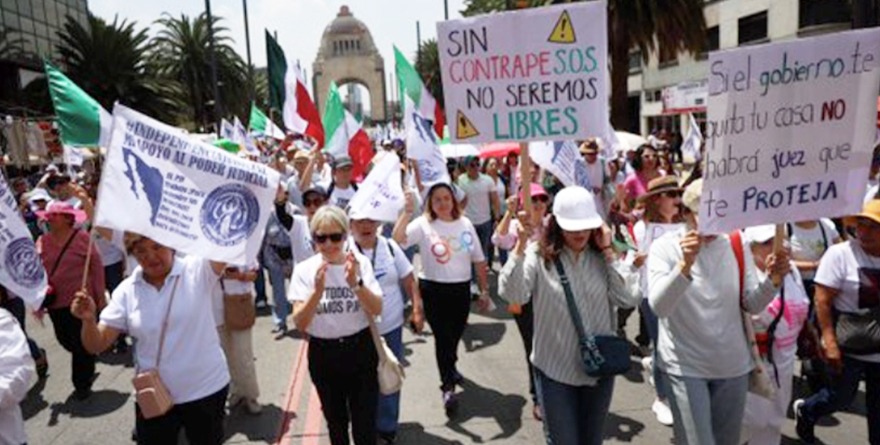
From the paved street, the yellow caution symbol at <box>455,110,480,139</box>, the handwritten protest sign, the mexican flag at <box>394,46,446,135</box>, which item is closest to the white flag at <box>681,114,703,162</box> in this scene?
the mexican flag at <box>394,46,446,135</box>

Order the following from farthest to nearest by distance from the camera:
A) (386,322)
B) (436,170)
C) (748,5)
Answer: (748,5) < (436,170) < (386,322)

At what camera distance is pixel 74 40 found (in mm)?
31156

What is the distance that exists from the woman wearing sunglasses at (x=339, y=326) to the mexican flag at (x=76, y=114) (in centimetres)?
331

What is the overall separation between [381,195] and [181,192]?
1.64 m

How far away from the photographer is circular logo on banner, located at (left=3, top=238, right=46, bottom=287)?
3.92m

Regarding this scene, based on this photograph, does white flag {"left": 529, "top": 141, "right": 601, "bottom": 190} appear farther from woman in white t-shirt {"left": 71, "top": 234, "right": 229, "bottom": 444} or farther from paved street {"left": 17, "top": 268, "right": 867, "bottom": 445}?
woman in white t-shirt {"left": 71, "top": 234, "right": 229, "bottom": 444}

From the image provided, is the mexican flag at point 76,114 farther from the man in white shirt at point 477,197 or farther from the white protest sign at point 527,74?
the man in white shirt at point 477,197

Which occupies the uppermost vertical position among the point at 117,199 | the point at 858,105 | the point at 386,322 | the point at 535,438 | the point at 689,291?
the point at 858,105

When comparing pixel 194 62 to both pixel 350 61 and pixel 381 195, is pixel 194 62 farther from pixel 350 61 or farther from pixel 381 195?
pixel 350 61

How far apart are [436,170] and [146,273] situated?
4434 mm

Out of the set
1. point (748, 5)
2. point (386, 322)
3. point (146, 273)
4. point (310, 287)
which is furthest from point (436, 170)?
point (748, 5)

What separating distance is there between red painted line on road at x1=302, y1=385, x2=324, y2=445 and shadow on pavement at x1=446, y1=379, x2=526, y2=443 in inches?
39.2

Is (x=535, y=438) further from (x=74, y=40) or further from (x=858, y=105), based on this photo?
(x=74, y=40)

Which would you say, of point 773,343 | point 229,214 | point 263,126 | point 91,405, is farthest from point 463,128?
point 263,126
